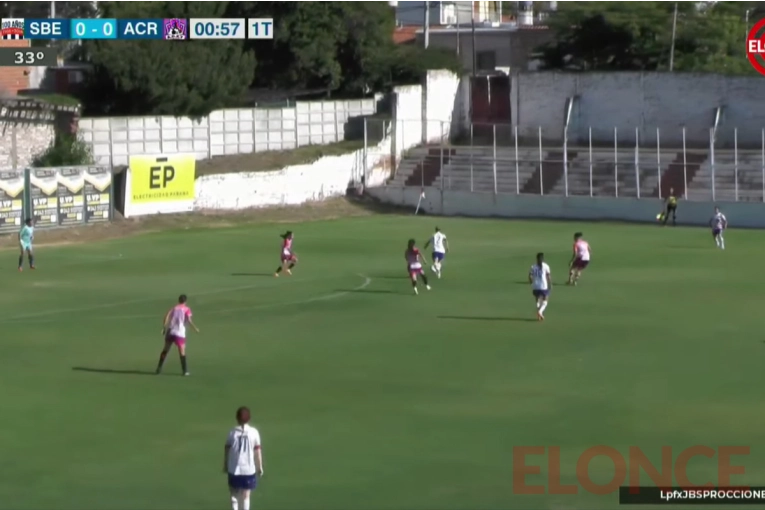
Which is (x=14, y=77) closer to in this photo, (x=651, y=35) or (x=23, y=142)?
(x=23, y=142)

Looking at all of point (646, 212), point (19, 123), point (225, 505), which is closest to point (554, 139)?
point (646, 212)

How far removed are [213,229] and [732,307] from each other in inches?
1112

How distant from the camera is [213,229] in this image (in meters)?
56.7

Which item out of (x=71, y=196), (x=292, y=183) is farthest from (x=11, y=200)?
(x=292, y=183)

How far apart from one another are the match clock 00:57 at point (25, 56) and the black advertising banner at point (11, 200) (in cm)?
880

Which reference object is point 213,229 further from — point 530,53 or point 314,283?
point 530,53

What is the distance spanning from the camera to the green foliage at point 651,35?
263 ft

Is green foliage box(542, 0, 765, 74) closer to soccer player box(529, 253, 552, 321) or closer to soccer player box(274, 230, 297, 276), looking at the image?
soccer player box(274, 230, 297, 276)

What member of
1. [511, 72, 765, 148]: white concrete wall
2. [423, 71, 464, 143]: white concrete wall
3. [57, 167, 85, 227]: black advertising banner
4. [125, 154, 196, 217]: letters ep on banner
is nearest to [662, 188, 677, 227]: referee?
[511, 72, 765, 148]: white concrete wall

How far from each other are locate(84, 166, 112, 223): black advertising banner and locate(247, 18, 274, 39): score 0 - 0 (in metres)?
17.9

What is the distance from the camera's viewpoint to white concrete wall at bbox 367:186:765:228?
58281 mm

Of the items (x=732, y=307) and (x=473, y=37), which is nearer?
(x=732, y=307)

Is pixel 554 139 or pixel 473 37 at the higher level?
pixel 473 37

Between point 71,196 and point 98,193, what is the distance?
162cm
